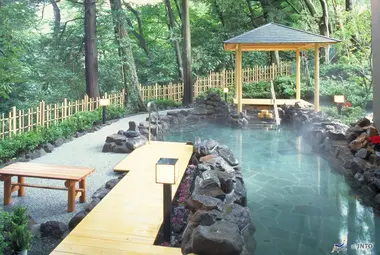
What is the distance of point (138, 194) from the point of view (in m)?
4.70

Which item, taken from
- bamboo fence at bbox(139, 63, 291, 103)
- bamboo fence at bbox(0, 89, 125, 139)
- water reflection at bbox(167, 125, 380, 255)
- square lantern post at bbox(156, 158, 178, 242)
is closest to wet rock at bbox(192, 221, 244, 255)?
square lantern post at bbox(156, 158, 178, 242)

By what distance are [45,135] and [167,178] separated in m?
5.69

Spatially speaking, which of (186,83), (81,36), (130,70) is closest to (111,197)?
(130,70)

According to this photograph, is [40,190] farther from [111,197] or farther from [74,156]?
[74,156]

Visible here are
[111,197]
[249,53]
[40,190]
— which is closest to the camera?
[111,197]

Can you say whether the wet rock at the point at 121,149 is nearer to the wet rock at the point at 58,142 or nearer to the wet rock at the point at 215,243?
the wet rock at the point at 58,142

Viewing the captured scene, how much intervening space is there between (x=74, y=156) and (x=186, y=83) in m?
9.00

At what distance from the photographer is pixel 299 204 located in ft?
17.7

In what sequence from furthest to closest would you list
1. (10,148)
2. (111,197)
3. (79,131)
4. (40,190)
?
(79,131) → (10,148) → (40,190) → (111,197)

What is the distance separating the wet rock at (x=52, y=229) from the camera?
379 cm

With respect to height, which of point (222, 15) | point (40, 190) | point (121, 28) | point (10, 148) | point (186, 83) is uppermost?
point (222, 15)

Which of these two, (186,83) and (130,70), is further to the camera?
(186,83)

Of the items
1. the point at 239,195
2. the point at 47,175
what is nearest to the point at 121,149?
the point at 47,175

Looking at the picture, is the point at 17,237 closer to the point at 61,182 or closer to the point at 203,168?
the point at 61,182
